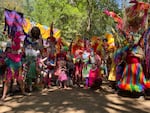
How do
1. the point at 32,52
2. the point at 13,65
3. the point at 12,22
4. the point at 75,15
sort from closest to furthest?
the point at 13,65 < the point at 32,52 < the point at 12,22 < the point at 75,15

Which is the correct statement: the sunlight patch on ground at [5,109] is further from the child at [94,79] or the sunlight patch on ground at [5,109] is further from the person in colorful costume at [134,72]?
the child at [94,79]

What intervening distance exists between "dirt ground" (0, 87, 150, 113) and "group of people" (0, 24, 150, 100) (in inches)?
22.5

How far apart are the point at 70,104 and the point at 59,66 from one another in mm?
3781

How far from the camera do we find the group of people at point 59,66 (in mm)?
9414

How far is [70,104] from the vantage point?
314 inches

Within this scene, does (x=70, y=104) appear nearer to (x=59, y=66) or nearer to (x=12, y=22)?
(x=59, y=66)

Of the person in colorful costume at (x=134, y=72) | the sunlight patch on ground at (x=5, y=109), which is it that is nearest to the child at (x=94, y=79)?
the person in colorful costume at (x=134, y=72)

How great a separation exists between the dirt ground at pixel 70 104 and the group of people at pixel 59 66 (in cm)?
57

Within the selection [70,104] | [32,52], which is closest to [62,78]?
[32,52]

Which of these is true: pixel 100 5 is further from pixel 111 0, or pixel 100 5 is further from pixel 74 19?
pixel 74 19

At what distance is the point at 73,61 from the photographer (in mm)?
12859

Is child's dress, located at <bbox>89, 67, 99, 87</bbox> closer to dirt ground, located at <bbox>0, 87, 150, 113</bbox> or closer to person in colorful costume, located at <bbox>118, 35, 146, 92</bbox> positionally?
person in colorful costume, located at <bbox>118, 35, 146, 92</bbox>

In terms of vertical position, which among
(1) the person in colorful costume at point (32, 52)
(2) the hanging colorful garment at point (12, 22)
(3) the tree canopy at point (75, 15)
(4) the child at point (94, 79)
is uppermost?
(3) the tree canopy at point (75, 15)

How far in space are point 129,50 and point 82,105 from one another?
2783 mm
